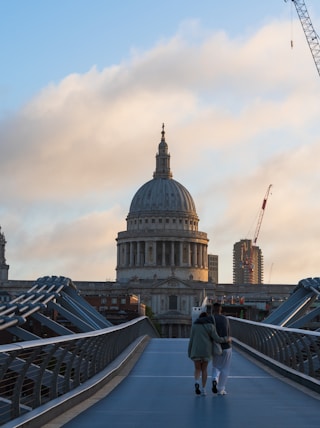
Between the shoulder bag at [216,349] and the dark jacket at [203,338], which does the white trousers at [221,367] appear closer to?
the shoulder bag at [216,349]

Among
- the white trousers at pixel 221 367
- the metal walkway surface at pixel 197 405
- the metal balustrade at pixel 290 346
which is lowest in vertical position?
the metal walkway surface at pixel 197 405

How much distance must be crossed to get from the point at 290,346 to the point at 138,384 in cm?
501

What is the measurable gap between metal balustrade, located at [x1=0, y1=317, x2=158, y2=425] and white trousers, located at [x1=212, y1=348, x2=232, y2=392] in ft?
8.95

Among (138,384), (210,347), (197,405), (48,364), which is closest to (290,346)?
(138,384)

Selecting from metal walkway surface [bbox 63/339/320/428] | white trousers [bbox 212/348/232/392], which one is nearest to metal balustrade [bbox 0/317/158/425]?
metal walkway surface [bbox 63/339/320/428]

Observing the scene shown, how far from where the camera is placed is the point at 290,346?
28188mm

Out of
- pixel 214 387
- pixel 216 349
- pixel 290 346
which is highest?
pixel 290 346

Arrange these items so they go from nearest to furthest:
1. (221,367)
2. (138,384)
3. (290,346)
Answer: (221,367), (138,384), (290,346)

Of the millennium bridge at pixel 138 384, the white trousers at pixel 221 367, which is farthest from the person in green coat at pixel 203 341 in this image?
the millennium bridge at pixel 138 384

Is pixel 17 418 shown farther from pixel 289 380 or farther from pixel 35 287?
pixel 35 287

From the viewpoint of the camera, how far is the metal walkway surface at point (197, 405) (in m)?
16.5

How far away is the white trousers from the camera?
866 inches

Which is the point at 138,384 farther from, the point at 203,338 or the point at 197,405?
the point at 197,405

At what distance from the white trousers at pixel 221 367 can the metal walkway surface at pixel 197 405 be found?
356 millimetres
